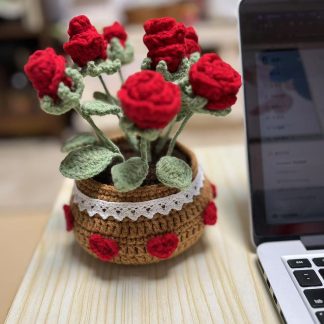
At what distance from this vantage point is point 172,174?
384 millimetres

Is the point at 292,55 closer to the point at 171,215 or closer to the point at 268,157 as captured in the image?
the point at 268,157

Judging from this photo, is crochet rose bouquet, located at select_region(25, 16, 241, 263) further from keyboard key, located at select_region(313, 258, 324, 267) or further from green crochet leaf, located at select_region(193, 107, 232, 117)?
keyboard key, located at select_region(313, 258, 324, 267)

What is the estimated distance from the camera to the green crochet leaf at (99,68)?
40cm

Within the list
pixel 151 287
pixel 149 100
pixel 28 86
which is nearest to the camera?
pixel 149 100

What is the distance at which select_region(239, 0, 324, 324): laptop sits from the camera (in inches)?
17.1

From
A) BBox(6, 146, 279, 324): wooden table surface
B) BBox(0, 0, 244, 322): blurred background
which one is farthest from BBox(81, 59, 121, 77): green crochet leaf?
BBox(0, 0, 244, 322): blurred background

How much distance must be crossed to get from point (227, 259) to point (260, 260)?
0.14 feet

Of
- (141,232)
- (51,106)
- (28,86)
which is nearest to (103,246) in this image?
(141,232)

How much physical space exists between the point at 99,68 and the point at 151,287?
0.23 m

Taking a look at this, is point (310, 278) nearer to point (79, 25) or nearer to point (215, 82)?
point (215, 82)

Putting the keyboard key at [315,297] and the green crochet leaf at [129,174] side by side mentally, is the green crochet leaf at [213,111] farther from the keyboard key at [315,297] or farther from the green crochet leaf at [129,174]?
the keyboard key at [315,297]

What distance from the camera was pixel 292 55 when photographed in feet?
1.46

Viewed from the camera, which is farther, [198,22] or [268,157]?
[198,22]

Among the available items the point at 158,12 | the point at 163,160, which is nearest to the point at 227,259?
the point at 163,160
